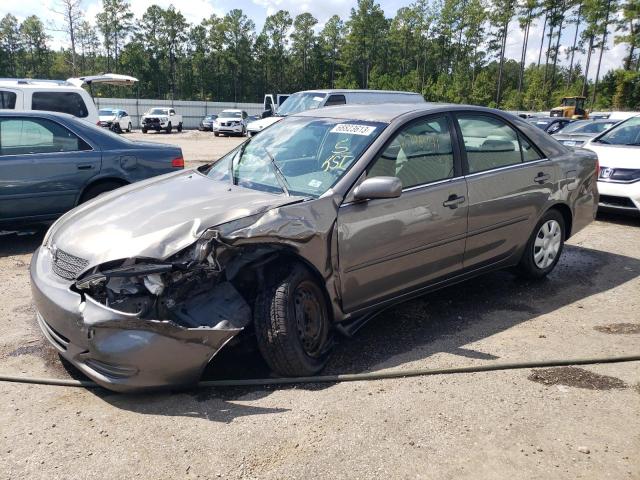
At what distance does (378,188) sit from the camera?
352 centimetres

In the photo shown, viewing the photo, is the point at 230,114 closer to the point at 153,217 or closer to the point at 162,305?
the point at 153,217

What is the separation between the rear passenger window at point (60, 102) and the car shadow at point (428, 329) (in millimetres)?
7997

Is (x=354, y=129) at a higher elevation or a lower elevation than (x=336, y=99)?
lower

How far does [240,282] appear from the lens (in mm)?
3455

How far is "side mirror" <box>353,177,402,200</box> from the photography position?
3.52 m

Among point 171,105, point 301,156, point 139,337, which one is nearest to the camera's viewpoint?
point 139,337

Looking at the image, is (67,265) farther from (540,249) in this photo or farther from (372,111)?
(540,249)

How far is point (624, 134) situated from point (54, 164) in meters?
8.41

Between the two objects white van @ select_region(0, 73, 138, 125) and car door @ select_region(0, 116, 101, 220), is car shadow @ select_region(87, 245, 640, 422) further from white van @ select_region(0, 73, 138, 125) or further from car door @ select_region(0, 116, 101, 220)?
white van @ select_region(0, 73, 138, 125)

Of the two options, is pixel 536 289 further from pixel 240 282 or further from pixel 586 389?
pixel 240 282

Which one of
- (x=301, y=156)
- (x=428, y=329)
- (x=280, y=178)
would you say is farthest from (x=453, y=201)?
(x=280, y=178)

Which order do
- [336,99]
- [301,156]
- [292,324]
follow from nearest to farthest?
[292,324] < [301,156] < [336,99]

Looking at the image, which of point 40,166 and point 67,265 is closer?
point 67,265

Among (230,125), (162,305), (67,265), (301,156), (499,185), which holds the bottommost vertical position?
(230,125)
